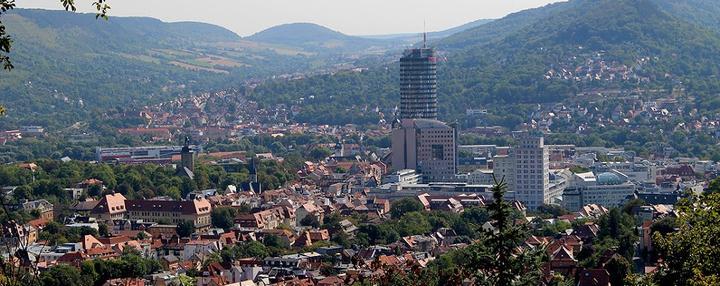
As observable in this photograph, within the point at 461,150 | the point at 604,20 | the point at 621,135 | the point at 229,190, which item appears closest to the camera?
the point at 229,190

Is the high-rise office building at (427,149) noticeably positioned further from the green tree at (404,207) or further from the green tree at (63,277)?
the green tree at (63,277)

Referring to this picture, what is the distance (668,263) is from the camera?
53.2ft

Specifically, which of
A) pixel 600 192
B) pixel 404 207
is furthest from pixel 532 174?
pixel 404 207

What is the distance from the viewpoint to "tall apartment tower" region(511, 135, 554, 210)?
65.4 meters

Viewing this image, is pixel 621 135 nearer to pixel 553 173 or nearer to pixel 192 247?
pixel 553 173

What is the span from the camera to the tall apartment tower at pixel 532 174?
2574 inches

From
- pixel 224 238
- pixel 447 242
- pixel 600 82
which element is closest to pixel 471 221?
pixel 447 242

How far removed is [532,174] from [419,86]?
2239cm

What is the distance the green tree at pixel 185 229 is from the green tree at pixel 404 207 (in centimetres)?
795

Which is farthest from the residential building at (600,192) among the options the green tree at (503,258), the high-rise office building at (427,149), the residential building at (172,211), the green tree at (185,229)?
the green tree at (503,258)

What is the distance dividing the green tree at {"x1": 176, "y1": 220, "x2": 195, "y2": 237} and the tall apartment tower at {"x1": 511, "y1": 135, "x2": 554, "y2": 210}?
16.9 metres

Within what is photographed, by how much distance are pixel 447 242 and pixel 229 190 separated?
22121 millimetres

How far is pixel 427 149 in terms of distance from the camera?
78.1m

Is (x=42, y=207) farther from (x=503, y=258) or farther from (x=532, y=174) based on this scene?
(x=503, y=258)
